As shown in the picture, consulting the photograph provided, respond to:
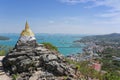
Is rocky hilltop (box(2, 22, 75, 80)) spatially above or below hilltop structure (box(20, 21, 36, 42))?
below

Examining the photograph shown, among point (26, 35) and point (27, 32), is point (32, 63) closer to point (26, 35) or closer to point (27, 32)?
point (26, 35)

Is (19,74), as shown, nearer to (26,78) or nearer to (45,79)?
(26,78)

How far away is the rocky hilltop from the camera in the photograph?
18.2m

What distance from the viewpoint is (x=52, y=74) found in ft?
59.6

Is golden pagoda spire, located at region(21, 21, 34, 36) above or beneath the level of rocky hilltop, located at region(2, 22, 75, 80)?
above

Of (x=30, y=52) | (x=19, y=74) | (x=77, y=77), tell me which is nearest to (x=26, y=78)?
(x=19, y=74)

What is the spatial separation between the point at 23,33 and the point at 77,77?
20.0ft

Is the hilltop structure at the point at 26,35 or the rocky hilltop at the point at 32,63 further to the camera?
the hilltop structure at the point at 26,35

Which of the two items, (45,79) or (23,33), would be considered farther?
(23,33)

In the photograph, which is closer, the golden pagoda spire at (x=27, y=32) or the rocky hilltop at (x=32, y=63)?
the rocky hilltop at (x=32, y=63)

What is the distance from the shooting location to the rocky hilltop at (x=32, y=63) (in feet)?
59.7

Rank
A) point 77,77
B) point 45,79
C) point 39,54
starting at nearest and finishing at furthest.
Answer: point 45,79
point 77,77
point 39,54

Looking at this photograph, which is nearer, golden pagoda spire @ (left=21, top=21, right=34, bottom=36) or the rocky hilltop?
the rocky hilltop

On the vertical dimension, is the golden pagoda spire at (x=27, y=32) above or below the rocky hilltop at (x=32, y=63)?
above
